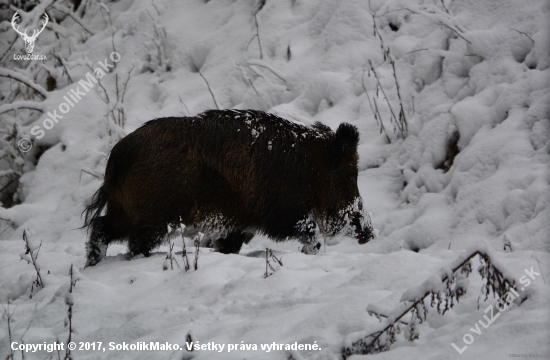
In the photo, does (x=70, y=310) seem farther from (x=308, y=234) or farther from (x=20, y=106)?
(x=20, y=106)

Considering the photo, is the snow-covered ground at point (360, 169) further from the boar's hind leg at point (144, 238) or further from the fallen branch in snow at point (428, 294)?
the boar's hind leg at point (144, 238)

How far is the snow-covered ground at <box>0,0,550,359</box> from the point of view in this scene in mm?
2807

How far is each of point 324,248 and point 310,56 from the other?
131 inches

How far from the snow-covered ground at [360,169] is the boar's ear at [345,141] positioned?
943 mm

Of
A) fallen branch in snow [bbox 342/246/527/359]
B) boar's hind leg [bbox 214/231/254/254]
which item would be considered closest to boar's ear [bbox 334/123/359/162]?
boar's hind leg [bbox 214/231/254/254]

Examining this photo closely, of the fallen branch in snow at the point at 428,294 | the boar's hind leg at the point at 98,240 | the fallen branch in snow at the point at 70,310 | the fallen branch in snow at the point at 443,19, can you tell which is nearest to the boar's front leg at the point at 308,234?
the boar's hind leg at the point at 98,240

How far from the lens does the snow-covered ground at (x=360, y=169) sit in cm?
281

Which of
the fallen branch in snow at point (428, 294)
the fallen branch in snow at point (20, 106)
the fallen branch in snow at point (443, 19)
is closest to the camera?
the fallen branch in snow at point (428, 294)

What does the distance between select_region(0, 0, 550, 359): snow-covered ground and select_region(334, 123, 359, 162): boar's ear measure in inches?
37.1

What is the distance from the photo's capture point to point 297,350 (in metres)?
2.48

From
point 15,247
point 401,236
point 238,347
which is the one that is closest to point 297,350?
point 238,347

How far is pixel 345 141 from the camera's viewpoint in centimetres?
539

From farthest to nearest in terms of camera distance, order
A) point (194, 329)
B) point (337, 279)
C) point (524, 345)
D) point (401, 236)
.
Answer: point (401, 236), point (337, 279), point (194, 329), point (524, 345)

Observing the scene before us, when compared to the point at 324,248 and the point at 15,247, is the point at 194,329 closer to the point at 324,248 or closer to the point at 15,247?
the point at 324,248
